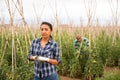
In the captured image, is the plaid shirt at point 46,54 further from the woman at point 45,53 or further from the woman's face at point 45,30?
the woman's face at point 45,30

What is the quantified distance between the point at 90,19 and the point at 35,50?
4461mm

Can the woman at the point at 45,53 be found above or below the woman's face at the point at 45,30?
below

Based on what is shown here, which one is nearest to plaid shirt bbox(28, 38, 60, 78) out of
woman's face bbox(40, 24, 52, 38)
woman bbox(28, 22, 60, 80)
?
woman bbox(28, 22, 60, 80)

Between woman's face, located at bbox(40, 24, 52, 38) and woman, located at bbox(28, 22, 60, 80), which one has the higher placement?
woman's face, located at bbox(40, 24, 52, 38)

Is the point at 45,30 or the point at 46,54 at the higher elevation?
the point at 45,30

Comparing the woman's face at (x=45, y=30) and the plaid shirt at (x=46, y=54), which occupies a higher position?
the woman's face at (x=45, y=30)

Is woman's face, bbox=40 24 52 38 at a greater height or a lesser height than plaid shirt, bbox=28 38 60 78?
greater

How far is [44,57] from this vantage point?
4.32 metres

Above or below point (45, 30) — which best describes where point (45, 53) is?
below

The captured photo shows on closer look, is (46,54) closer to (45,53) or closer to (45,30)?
(45,53)

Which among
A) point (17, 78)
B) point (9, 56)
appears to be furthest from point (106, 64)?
point (17, 78)

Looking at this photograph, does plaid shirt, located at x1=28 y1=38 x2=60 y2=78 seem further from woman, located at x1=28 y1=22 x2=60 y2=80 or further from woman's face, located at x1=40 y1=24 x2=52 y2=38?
woman's face, located at x1=40 y1=24 x2=52 y2=38

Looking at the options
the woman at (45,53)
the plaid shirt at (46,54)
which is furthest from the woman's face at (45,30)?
the plaid shirt at (46,54)

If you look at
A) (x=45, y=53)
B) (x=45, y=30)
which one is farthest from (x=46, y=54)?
(x=45, y=30)
